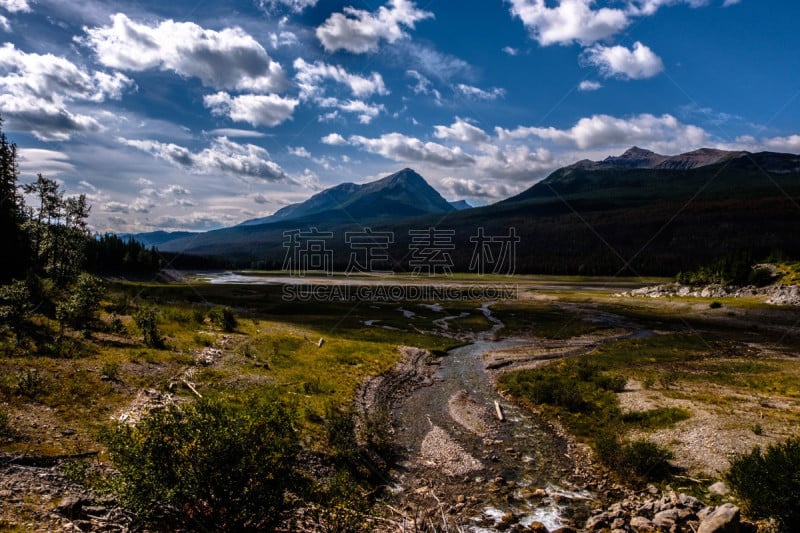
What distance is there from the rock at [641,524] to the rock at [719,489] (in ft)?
15.6

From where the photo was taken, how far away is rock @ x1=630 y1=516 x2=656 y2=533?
49.3 ft

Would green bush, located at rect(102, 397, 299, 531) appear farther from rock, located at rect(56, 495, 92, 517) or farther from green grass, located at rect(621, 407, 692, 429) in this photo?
green grass, located at rect(621, 407, 692, 429)

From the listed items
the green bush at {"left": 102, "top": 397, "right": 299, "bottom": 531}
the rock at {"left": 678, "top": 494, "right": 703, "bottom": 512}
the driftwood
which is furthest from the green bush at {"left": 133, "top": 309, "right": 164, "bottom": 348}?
the rock at {"left": 678, "top": 494, "right": 703, "bottom": 512}

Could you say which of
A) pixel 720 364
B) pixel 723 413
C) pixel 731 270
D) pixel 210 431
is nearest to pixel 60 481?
pixel 210 431

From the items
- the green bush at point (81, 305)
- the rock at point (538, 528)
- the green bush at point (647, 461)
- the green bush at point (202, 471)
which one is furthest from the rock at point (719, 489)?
the green bush at point (81, 305)

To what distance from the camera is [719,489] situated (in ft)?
57.8

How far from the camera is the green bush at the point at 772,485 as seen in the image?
13.8 m

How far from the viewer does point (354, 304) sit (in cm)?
10088

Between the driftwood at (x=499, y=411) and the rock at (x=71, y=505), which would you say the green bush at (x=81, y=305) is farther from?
the driftwood at (x=499, y=411)

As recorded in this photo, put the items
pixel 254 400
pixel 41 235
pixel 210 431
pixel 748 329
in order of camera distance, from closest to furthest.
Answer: pixel 210 431, pixel 254 400, pixel 748 329, pixel 41 235

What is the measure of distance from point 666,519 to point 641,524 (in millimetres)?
944

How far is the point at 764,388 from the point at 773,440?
1510cm

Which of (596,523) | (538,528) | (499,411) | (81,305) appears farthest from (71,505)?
(499,411)

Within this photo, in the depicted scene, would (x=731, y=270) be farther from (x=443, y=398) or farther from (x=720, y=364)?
(x=443, y=398)
